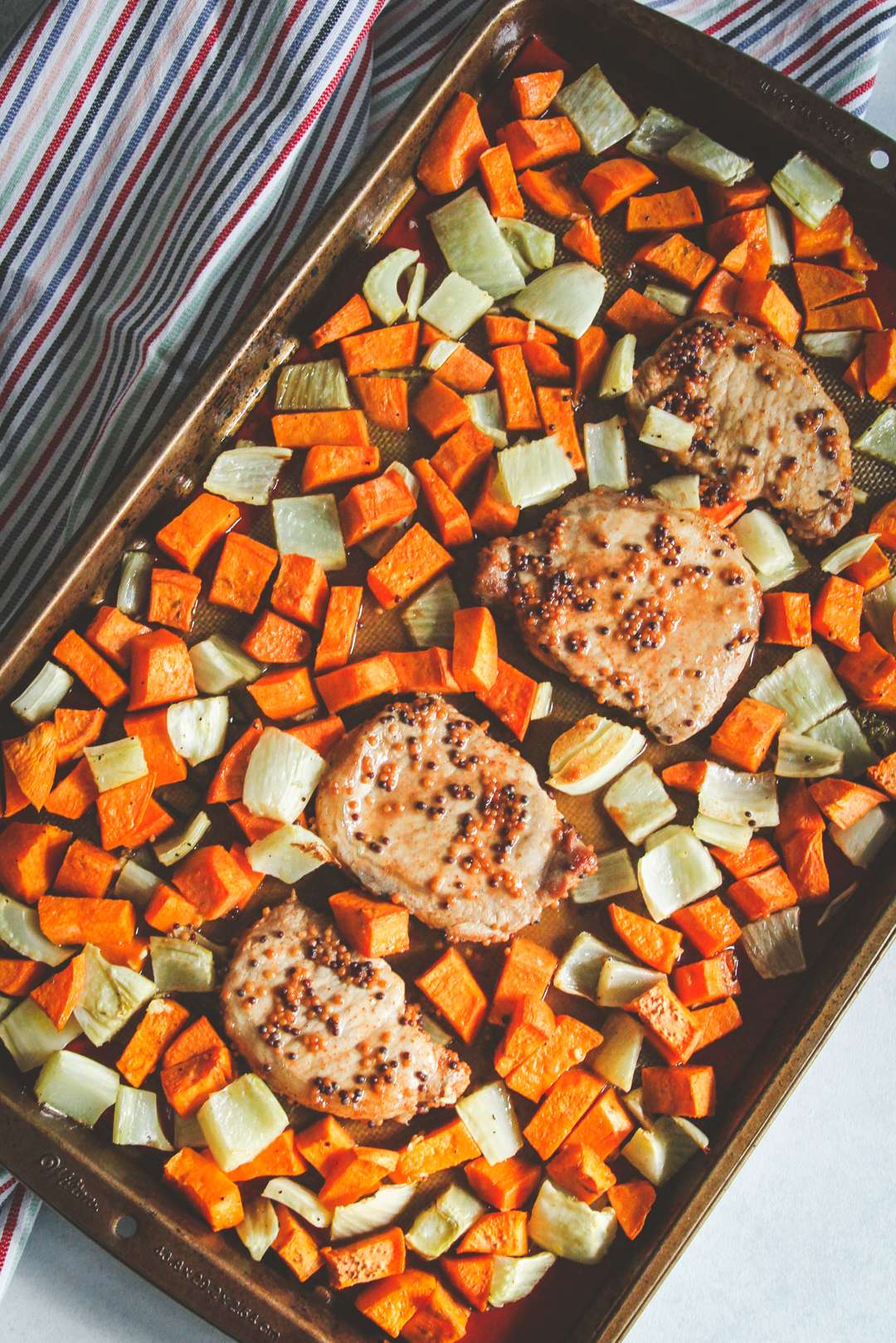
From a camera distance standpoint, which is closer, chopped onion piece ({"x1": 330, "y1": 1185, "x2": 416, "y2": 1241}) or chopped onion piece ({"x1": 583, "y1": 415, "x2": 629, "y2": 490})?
chopped onion piece ({"x1": 330, "y1": 1185, "x2": 416, "y2": 1241})

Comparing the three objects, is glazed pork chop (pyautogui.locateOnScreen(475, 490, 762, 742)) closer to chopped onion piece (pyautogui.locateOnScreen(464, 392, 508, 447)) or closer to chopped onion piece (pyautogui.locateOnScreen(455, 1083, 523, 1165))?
chopped onion piece (pyautogui.locateOnScreen(464, 392, 508, 447))

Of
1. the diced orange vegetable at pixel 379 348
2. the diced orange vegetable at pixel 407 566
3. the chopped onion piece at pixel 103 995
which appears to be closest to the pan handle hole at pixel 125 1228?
the chopped onion piece at pixel 103 995

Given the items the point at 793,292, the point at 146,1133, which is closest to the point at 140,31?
the point at 793,292

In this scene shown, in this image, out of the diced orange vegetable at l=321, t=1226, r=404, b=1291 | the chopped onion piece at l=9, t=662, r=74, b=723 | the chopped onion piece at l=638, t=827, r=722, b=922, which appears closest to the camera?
the diced orange vegetable at l=321, t=1226, r=404, b=1291

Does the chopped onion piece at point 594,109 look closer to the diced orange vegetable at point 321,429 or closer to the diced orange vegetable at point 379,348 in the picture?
the diced orange vegetable at point 379,348

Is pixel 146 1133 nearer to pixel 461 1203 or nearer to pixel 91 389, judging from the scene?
pixel 461 1203

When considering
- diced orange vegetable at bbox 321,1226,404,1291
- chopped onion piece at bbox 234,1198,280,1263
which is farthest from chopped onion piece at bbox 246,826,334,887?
diced orange vegetable at bbox 321,1226,404,1291

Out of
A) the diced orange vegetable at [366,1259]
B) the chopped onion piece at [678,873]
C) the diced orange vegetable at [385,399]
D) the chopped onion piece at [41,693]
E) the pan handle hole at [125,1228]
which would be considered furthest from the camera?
the diced orange vegetable at [385,399]
